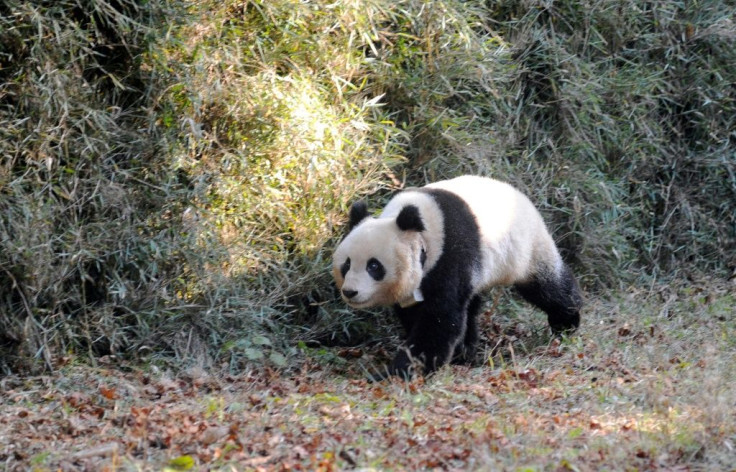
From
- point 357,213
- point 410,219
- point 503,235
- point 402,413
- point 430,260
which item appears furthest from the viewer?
point 503,235

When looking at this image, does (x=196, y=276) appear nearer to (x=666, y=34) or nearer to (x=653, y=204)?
(x=653, y=204)

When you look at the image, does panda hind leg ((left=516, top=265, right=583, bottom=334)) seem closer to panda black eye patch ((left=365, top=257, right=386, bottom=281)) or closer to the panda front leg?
the panda front leg

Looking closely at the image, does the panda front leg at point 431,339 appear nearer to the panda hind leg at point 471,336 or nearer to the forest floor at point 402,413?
the forest floor at point 402,413

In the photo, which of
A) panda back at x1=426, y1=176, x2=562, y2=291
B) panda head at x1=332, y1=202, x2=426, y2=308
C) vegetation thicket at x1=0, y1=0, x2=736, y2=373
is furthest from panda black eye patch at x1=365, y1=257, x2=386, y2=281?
vegetation thicket at x1=0, y1=0, x2=736, y2=373

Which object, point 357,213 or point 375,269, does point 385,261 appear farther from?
point 357,213

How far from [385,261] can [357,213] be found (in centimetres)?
56

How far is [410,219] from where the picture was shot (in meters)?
5.91

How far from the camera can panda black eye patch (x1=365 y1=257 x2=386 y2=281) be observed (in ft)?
19.7

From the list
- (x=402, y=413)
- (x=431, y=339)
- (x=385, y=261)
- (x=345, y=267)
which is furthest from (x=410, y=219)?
(x=402, y=413)

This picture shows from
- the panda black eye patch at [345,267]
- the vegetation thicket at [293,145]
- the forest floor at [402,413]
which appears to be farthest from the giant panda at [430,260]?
the vegetation thicket at [293,145]

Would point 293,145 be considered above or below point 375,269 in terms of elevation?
above

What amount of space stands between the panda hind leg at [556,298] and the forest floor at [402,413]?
0.68 feet

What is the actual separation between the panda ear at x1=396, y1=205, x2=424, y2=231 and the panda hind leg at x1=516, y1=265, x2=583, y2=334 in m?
1.38

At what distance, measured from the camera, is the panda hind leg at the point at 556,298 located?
695 centimetres
